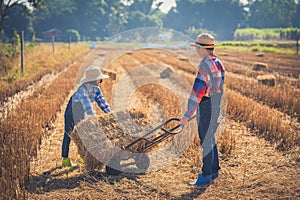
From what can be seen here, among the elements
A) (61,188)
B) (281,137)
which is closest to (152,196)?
(61,188)

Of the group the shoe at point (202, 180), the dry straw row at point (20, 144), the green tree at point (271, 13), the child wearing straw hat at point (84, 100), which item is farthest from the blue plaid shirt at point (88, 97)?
the green tree at point (271, 13)

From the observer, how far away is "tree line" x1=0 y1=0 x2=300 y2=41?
221ft

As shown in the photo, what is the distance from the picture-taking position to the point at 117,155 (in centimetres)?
398

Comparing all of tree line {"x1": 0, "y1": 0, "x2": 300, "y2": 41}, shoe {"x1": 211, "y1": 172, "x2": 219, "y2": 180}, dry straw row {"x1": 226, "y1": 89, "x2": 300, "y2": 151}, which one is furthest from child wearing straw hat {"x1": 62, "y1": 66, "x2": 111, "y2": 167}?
tree line {"x1": 0, "y1": 0, "x2": 300, "y2": 41}

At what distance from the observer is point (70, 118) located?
4.57 metres

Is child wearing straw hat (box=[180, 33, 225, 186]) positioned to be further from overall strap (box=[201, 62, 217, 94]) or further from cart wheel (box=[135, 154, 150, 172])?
cart wheel (box=[135, 154, 150, 172])

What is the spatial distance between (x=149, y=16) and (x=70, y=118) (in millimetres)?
78989

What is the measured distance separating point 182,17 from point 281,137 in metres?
92.5

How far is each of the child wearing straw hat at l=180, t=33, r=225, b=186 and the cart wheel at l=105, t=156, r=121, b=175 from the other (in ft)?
3.26

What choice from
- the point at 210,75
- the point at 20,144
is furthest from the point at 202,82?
the point at 20,144

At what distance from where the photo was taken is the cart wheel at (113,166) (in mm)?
4020

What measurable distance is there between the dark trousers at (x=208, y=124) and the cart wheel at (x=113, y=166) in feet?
3.64

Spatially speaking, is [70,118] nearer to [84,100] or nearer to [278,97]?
[84,100]

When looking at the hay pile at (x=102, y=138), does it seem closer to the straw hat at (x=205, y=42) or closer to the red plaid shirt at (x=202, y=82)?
the red plaid shirt at (x=202, y=82)
